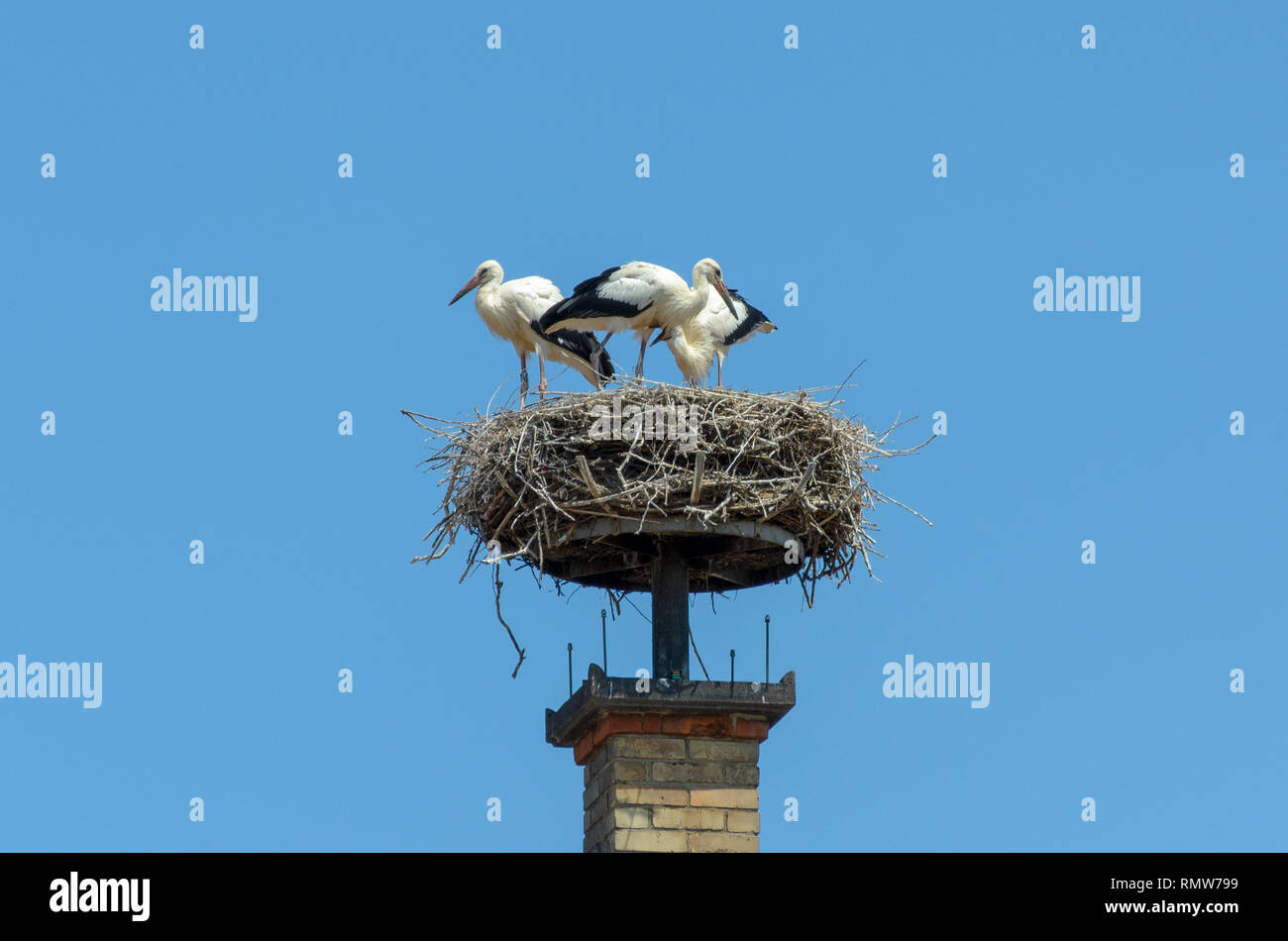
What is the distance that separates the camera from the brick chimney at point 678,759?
45.1 feet

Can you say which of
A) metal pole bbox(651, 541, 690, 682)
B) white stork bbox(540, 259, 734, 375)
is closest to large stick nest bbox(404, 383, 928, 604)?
metal pole bbox(651, 541, 690, 682)

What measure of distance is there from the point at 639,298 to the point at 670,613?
3702mm

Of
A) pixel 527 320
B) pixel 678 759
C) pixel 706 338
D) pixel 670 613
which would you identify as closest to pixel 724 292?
pixel 706 338

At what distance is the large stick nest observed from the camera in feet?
46.7

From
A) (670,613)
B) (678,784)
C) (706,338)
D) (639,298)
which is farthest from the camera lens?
(706,338)

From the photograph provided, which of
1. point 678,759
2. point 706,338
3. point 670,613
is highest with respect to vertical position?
point 706,338

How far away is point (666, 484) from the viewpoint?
14.1 meters

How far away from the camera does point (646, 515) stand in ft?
46.7

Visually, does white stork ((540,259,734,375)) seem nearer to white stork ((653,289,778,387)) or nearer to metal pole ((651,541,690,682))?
white stork ((653,289,778,387))

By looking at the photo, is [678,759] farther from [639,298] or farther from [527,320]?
[527,320]

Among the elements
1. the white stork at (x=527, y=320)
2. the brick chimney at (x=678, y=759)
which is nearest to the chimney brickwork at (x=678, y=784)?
the brick chimney at (x=678, y=759)

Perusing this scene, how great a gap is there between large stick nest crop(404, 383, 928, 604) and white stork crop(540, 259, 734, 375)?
2842 mm

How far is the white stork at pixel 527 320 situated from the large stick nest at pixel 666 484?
3922 mm
